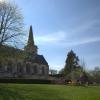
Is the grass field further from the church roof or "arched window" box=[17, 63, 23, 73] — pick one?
the church roof

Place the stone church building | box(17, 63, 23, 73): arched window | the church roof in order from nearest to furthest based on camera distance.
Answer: the stone church building
box(17, 63, 23, 73): arched window
the church roof

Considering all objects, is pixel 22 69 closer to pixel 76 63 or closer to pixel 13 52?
pixel 76 63

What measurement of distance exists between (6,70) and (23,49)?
117 feet

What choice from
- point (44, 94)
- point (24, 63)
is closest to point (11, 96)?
point (44, 94)

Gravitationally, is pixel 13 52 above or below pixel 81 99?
above

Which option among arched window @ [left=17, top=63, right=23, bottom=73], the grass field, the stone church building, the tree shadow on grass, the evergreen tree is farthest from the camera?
the evergreen tree

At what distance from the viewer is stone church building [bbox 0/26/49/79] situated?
48906 millimetres

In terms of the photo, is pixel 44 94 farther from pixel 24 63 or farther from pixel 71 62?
pixel 71 62

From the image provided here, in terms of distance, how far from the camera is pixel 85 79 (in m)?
61.2

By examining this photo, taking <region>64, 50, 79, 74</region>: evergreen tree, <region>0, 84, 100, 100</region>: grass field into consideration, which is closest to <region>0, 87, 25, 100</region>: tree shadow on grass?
<region>0, 84, 100, 100</region>: grass field

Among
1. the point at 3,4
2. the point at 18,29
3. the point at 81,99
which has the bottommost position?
the point at 81,99

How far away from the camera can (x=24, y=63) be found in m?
91.4

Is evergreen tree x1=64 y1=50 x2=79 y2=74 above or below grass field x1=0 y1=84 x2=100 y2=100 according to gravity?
above

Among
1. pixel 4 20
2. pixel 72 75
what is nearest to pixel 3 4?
pixel 4 20
